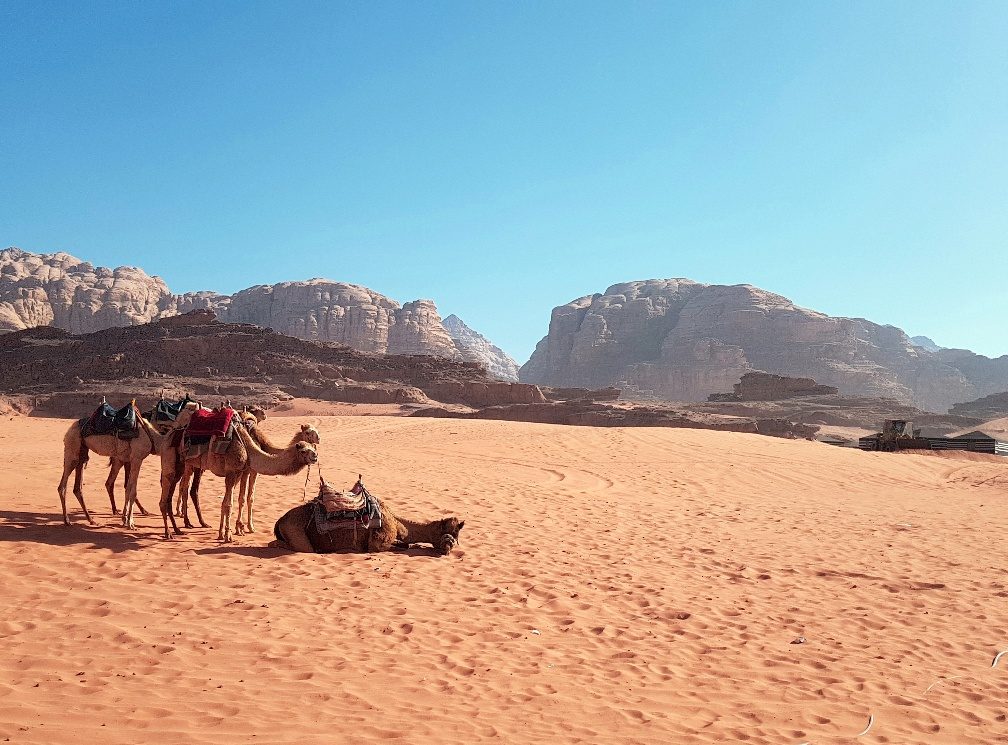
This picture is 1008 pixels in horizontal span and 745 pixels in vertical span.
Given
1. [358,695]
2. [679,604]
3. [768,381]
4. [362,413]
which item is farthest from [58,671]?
[768,381]

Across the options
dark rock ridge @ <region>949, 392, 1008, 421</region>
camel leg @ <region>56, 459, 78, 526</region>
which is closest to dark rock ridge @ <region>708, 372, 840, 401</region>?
dark rock ridge @ <region>949, 392, 1008, 421</region>

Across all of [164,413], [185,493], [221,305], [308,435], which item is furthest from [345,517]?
[221,305]

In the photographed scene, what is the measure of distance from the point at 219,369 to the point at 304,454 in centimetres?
4769

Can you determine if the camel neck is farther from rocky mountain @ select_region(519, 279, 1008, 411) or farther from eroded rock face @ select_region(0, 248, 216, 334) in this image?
rocky mountain @ select_region(519, 279, 1008, 411)

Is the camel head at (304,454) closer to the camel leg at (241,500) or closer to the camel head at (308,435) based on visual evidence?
the camel head at (308,435)

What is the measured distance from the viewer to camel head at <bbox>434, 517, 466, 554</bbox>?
26.7ft

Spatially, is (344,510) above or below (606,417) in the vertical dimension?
below

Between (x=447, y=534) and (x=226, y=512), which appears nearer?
(x=226, y=512)

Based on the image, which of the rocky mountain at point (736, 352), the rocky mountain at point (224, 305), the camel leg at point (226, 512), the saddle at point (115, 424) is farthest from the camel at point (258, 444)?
the rocky mountain at point (736, 352)

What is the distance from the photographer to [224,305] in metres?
116

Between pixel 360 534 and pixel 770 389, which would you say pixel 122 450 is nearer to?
pixel 360 534

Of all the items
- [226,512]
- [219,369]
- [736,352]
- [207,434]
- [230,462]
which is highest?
[736,352]

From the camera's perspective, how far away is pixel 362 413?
41.5 metres

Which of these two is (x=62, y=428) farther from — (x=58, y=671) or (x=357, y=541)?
(x=58, y=671)
